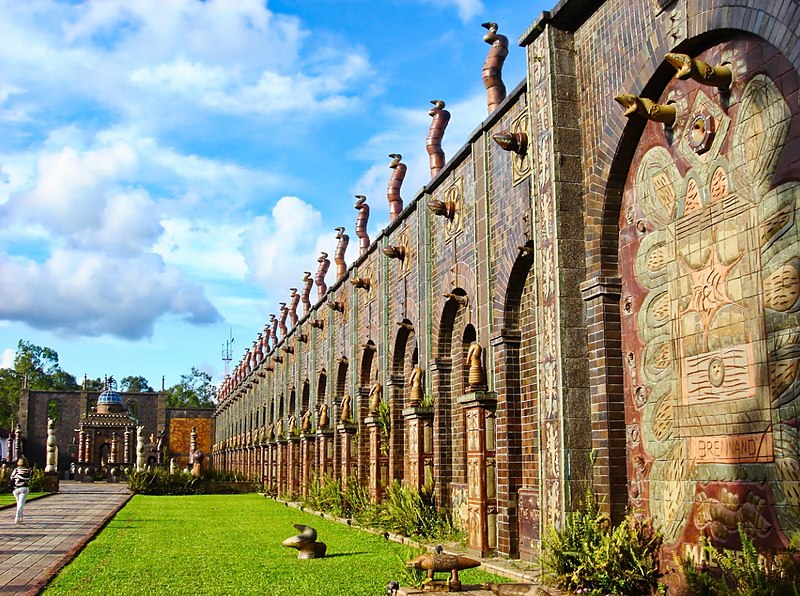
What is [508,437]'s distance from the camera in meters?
12.0

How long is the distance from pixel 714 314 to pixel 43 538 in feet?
40.9

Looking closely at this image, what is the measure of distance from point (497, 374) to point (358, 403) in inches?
360

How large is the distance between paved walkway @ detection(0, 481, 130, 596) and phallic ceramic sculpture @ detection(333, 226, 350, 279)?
26.9 ft

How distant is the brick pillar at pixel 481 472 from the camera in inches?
480

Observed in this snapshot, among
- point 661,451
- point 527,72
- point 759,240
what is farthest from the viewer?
point 527,72

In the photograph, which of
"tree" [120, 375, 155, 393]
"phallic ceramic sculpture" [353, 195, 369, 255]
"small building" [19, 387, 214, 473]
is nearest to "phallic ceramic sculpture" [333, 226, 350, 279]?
"phallic ceramic sculpture" [353, 195, 369, 255]

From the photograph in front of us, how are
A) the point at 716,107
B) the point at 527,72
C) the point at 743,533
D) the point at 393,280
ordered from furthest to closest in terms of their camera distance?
the point at 393,280
the point at 527,72
the point at 716,107
the point at 743,533

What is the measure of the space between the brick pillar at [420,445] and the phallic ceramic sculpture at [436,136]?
4117 millimetres

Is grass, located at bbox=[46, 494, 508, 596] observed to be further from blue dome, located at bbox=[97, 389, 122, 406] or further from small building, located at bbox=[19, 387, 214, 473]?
blue dome, located at bbox=[97, 389, 122, 406]

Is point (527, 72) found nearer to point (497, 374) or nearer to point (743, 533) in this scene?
point (497, 374)

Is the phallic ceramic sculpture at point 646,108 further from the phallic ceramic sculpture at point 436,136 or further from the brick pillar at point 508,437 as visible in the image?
the phallic ceramic sculpture at point 436,136

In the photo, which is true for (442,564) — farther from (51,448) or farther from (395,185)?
(51,448)

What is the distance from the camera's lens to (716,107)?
7754 mm

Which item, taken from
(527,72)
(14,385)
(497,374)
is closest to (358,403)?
(497,374)
